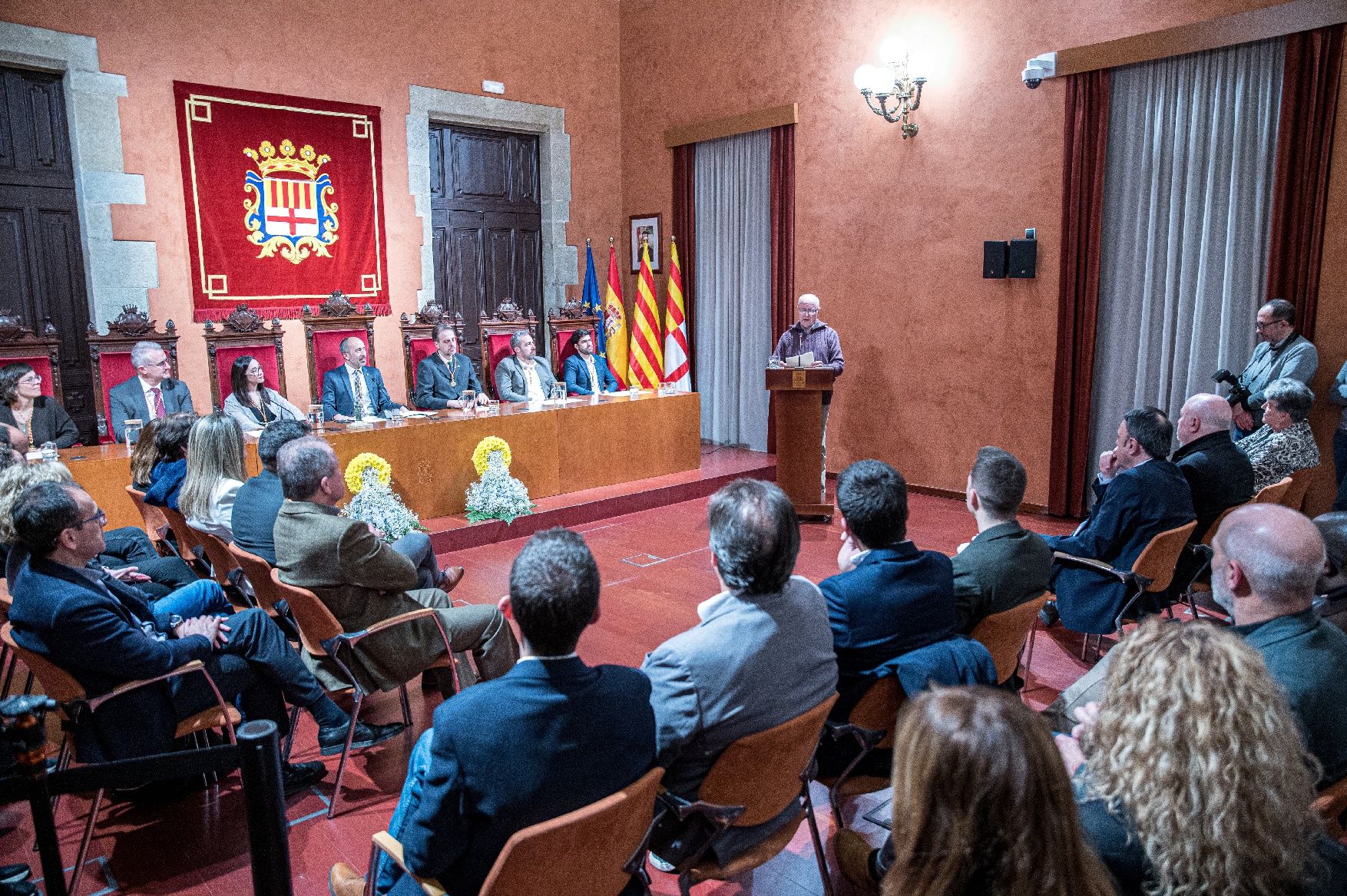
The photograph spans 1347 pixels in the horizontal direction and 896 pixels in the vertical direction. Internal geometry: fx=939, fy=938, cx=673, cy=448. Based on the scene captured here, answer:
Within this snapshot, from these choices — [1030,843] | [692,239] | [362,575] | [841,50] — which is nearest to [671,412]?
[692,239]

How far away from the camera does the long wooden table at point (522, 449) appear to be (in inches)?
186

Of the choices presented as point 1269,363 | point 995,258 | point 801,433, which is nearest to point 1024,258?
point 995,258

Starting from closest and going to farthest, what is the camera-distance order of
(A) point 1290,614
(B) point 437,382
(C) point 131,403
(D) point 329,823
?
(A) point 1290,614 < (D) point 329,823 < (C) point 131,403 < (B) point 437,382

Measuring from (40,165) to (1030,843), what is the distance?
7.07 m

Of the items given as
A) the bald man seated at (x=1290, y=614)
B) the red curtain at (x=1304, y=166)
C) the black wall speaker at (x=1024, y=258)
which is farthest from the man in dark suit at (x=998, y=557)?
the black wall speaker at (x=1024, y=258)

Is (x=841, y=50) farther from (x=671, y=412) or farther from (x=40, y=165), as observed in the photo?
(x=40, y=165)

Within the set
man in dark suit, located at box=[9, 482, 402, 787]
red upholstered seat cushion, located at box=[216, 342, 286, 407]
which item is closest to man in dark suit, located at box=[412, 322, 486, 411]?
red upholstered seat cushion, located at box=[216, 342, 286, 407]

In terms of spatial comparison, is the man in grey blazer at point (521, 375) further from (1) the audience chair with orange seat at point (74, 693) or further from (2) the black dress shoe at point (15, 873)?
(2) the black dress shoe at point (15, 873)

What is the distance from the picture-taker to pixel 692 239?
859 cm

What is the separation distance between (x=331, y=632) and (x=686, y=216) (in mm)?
6439

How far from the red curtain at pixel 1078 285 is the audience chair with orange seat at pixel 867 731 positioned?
4.39 meters

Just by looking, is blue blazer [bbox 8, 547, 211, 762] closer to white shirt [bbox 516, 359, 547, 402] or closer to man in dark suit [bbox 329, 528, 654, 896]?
man in dark suit [bbox 329, 528, 654, 896]

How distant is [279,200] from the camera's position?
6938mm

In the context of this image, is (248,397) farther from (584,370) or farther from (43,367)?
(584,370)
